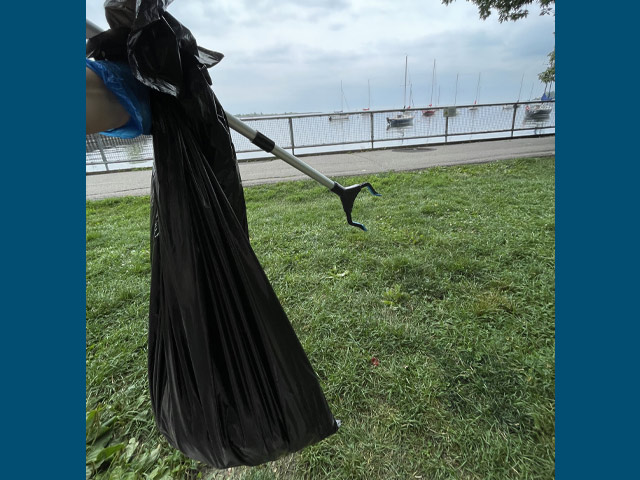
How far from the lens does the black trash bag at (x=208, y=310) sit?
0.99 meters

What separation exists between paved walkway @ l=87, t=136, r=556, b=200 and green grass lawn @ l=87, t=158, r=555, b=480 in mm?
3343

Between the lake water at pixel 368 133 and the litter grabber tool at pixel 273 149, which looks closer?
the litter grabber tool at pixel 273 149

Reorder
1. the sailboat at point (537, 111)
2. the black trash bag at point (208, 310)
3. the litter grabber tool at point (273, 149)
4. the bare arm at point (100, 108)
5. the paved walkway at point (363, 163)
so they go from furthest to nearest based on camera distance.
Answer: the sailboat at point (537, 111), the paved walkway at point (363, 163), the litter grabber tool at point (273, 149), the black trash bag at point (208, 310), the bare arm at point (100, 108)

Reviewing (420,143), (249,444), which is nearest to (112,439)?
(249,444)

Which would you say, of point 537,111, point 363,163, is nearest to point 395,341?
point 363,163

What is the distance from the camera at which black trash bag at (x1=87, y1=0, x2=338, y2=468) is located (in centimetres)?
99

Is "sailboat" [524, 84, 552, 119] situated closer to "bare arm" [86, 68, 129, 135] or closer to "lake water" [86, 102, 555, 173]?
"lake water" [86, 102, 555, 173]

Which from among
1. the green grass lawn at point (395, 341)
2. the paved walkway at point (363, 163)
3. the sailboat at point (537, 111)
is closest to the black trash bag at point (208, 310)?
Answer: the green grass lawn at point (395, 341)

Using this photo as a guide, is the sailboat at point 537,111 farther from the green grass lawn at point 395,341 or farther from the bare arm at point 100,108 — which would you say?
the bare arm at point 100,108

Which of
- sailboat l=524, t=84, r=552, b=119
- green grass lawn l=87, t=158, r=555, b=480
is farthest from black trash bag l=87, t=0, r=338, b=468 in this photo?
sailboat l=524, t=84, r=552, b=119

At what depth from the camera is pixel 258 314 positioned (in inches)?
43.1

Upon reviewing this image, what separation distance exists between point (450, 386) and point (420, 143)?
408 inches

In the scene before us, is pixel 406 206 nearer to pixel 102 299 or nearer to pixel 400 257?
pixel 400 257

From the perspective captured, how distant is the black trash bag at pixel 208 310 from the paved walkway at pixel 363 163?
5746mm
